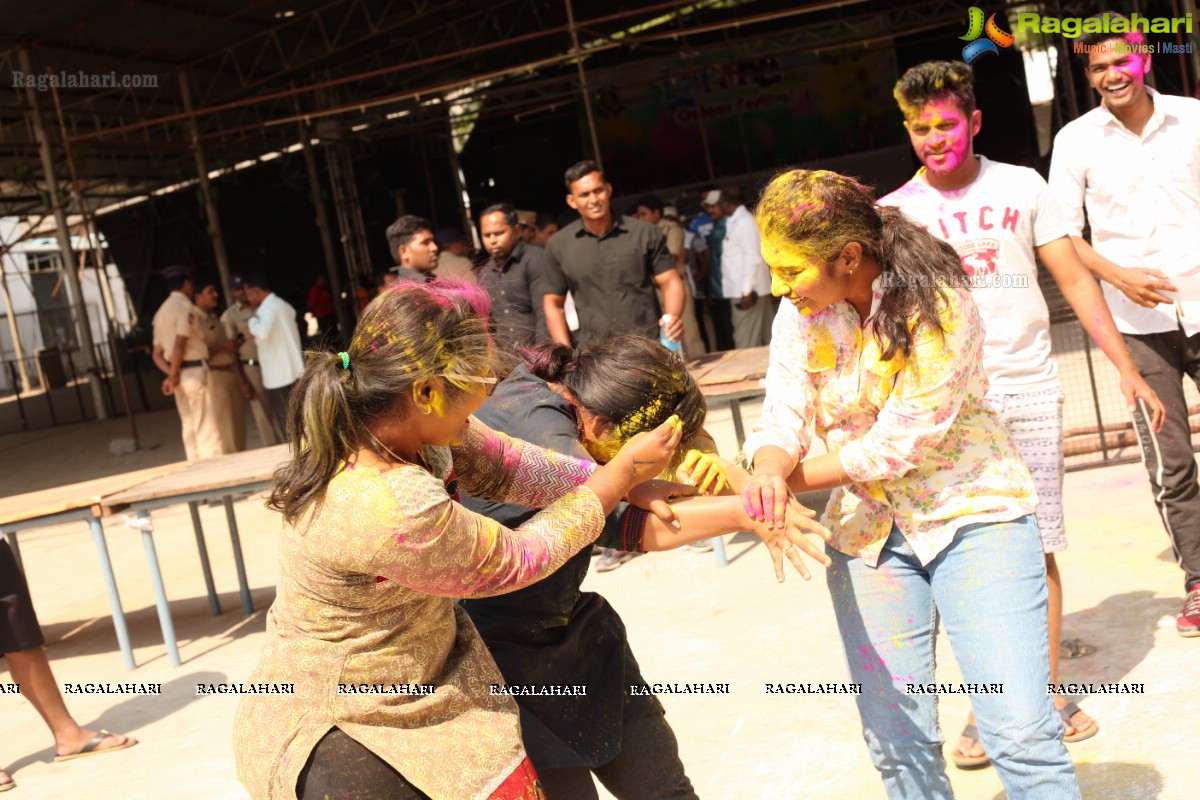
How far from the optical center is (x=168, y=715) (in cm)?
458

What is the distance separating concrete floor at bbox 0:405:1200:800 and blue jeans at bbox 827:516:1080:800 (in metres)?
0.06

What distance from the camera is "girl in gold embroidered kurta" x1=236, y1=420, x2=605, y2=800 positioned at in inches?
65.6

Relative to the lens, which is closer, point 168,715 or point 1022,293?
point 1022,293

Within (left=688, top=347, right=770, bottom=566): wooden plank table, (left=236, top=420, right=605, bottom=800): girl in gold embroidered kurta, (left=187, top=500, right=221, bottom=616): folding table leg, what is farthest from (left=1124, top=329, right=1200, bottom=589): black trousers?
(left=187, top=500, right=221, bottom=616): folding table leg

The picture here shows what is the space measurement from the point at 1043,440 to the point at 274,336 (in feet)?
21.2

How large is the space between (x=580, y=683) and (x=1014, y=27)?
17212 mm

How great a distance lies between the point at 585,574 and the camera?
2.26 meters

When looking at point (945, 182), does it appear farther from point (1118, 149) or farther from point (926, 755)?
point (926, 755)

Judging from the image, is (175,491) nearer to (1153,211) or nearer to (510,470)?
(510,470)

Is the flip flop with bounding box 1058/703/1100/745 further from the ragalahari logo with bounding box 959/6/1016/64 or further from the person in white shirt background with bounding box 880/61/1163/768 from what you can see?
the ragalahari logo with bounding box 959/6/1016/64

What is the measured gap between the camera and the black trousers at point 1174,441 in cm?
360

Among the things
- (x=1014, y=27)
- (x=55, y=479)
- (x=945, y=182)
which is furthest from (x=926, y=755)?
(x=1014, y=27)

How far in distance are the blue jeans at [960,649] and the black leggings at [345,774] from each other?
93 cm

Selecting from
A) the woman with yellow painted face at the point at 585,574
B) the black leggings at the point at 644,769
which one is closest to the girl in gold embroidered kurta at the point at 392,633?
the woman with yellow painted face at the point at 585,574
